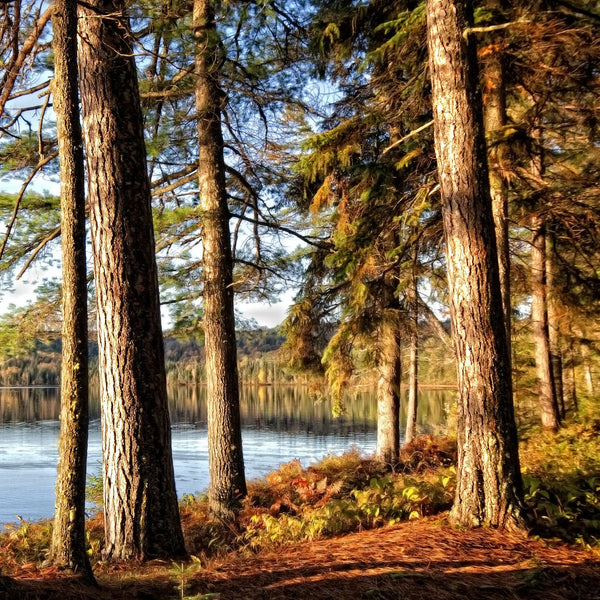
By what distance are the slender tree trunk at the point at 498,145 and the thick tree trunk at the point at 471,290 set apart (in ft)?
5.84

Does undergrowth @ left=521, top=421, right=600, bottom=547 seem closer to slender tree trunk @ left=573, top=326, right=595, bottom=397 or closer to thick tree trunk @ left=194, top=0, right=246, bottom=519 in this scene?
slender tree trunk @ left=573, top=326, right=595, bottom=397

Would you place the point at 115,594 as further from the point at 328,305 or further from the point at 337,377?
the point at 328,305

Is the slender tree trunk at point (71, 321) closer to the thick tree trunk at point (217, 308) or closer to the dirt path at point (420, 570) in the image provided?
the dirt path at point (420, 570)

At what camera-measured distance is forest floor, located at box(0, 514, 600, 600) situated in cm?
317

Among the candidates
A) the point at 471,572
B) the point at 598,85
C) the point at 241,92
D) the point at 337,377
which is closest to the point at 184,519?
the point at 337,377

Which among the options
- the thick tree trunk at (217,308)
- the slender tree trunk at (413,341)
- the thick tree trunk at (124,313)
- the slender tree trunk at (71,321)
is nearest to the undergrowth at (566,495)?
the slender tree trunk at (413,341)

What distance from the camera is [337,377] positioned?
27.4ft

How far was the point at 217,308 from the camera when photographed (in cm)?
759

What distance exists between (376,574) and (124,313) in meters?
2.71

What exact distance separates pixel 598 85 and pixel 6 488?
15.8 meters

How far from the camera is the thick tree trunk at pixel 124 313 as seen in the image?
4.34m

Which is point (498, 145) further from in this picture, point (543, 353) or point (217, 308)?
point (543, 353)

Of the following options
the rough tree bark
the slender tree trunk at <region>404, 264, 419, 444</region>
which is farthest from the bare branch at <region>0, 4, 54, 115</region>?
the rough tree bark

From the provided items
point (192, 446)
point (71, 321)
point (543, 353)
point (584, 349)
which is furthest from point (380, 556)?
point (192, 446)
